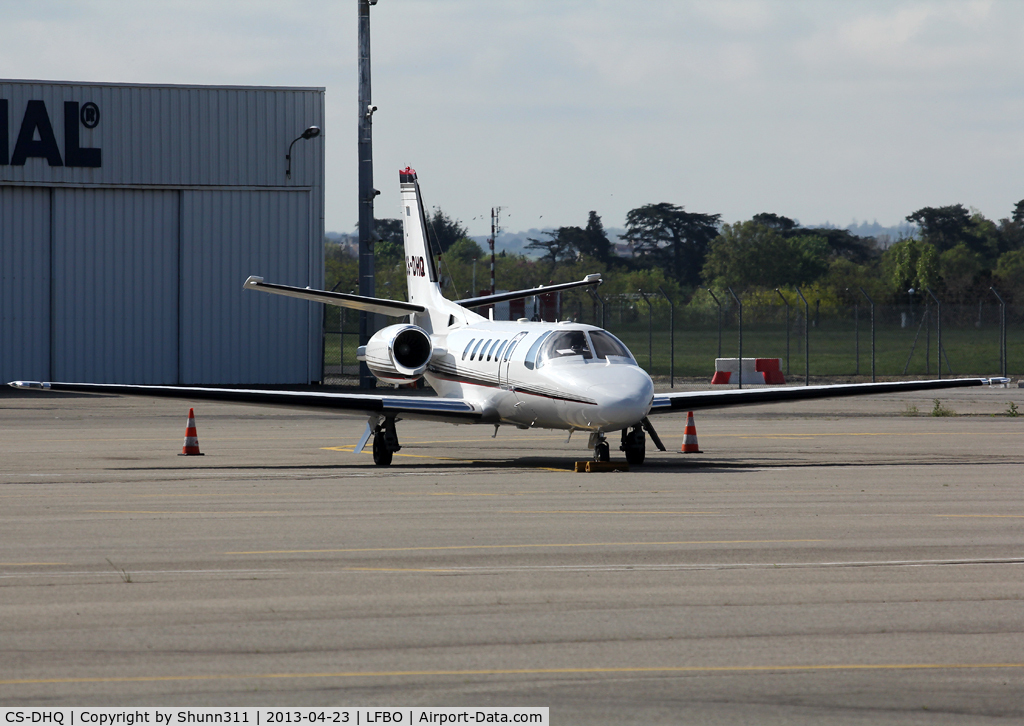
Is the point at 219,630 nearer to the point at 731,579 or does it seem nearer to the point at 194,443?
the point at 731,579

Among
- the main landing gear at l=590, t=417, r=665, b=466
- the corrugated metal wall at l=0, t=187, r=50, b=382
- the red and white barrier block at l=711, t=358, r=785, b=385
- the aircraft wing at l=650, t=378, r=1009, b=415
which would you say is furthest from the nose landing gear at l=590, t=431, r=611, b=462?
the corrugated metal wall at l=0, t=187, r=50, b=382

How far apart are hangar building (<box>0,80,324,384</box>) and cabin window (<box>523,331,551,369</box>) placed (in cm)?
2434

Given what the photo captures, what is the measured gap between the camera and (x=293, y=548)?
34.0ft

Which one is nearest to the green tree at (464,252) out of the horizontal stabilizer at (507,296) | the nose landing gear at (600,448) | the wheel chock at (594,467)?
the horizontal stabilizer at (507,296)

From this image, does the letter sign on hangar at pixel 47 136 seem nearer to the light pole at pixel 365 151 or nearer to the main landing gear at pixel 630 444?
the light pole at pixel 365 151

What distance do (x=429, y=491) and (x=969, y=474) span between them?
718cm

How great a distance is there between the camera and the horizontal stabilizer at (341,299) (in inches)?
875

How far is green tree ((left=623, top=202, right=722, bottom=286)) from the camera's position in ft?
512

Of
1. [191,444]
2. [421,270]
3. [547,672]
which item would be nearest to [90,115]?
[421,270]

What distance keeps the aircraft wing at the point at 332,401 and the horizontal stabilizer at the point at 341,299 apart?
3582 millimetres

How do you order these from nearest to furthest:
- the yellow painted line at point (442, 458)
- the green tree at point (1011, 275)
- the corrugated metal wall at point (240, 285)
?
the yellow painted line at point (442, 458) → the corrugated metal wall at point (240, 285) → the green tree at point (1011, 275)

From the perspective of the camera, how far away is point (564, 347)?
1862 centimetres

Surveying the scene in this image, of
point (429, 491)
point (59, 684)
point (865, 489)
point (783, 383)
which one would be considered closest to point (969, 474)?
point (865, 489)
